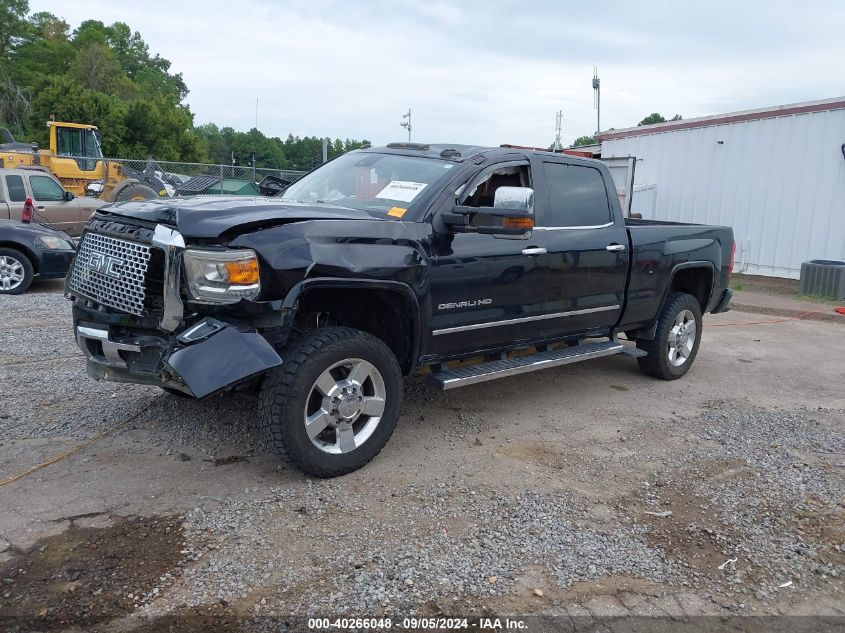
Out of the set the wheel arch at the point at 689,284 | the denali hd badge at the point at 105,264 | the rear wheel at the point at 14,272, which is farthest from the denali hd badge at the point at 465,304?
the rear wheel at the point at 14,272

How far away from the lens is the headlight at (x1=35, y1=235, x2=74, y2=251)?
33.3ft

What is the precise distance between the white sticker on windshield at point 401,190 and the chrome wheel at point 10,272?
7400mm

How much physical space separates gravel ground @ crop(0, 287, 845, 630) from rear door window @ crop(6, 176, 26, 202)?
21.6 feet

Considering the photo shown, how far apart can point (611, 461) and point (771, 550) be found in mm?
1223

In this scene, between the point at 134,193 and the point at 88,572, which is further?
the point at 134,193

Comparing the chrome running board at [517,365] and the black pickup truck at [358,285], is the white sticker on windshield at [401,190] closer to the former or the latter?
the black pickup truck at [358,285]

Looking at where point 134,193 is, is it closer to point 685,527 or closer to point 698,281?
point 698,281

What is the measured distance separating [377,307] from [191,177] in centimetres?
2009

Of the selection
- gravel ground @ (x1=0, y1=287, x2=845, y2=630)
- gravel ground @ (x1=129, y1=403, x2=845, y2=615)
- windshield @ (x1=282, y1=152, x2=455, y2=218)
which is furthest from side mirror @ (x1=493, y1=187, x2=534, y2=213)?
gravel ground @ (x1=129, y1=403, x2=845, y2=615)

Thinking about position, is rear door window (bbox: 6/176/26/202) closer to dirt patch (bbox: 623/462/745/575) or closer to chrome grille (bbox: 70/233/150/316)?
chrome grille (bbox: 70/233/150/316)

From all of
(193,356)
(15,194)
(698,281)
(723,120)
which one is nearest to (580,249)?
(698,281)

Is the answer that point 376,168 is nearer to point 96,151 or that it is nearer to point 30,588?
point 30,588

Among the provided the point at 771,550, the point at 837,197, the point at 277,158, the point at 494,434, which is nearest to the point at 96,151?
the point at 837,197

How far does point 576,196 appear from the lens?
224 inches
